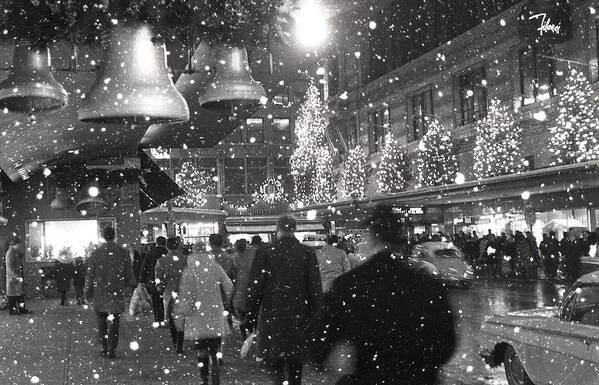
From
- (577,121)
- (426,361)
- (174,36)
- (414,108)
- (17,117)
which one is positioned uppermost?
(414,108)

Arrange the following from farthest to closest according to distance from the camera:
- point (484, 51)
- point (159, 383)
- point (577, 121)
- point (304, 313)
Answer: point (484, 51)
point (577, 121)
point (159, 383)
point (304, 313)

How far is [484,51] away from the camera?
34.8 meters

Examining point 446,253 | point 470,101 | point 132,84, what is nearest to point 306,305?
point 132,84

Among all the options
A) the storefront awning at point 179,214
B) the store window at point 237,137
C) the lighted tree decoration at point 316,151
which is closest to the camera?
the storefront awning at point 179,214

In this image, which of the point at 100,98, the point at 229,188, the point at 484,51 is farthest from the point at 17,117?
the point at 229,188

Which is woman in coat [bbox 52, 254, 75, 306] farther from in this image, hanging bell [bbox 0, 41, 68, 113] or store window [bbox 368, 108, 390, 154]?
store window [bbox 368, 108, 390, 154]

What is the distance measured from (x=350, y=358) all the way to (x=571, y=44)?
2775 centimetres

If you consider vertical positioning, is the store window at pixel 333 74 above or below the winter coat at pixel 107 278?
above

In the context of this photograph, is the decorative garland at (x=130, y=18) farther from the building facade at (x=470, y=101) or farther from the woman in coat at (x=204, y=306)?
the building facade at (x=470, y=101)

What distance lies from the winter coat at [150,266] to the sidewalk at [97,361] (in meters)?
0.95

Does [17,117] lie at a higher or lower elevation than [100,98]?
higher

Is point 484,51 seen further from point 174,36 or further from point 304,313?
point 174,36

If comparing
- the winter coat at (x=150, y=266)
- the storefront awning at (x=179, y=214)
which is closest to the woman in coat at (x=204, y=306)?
the winter coat at (x=150, y=266)

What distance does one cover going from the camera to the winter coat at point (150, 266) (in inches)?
547
